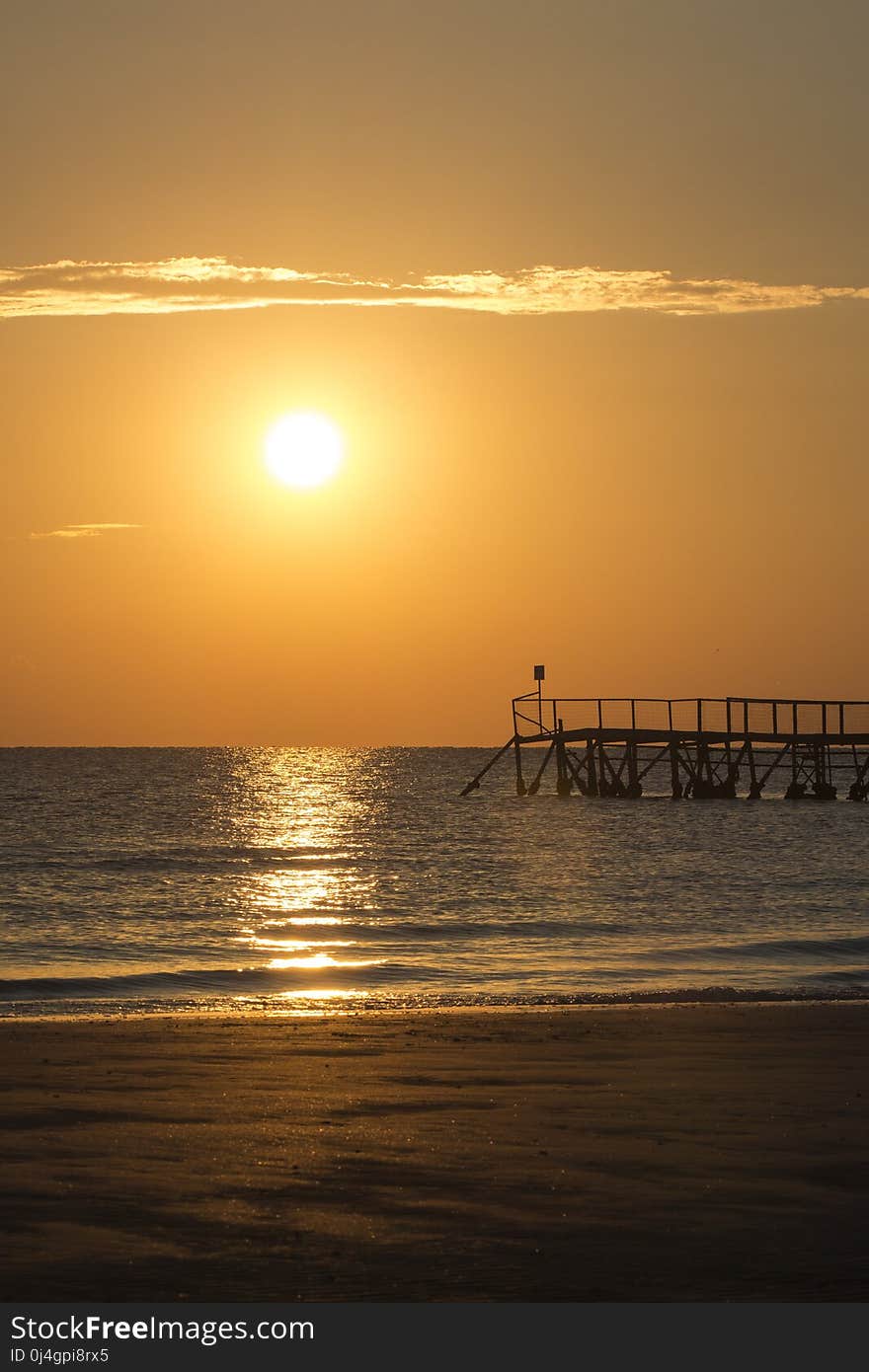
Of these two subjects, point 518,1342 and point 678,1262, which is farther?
point 678,1262

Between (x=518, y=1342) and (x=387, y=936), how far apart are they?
22101 millimetres

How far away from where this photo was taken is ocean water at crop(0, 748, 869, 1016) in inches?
844

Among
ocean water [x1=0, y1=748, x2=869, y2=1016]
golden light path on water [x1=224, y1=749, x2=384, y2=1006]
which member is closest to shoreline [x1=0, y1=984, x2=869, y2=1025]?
ocean water [x1=0, y1=748, x2=869, y2=1016]

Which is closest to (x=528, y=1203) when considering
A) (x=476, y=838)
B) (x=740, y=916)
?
(x=740, y=916)

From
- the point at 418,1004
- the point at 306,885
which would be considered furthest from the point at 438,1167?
the point at 306,885

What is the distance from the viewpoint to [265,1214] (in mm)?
8422

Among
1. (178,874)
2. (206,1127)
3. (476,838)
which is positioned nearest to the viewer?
(206,1127)

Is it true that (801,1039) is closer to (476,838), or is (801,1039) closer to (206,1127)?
(206,1127)

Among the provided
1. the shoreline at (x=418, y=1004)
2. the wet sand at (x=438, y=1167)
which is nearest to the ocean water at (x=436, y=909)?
the shoreline at (x=418, y=1004)

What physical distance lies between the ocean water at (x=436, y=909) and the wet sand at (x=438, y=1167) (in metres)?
5.37

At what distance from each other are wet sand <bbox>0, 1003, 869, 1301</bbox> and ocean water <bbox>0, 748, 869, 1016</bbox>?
5375 mm

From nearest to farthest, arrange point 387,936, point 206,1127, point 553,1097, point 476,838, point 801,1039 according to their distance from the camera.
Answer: point 206,1127
point 553,1097
point 801,1039
point 387,936
point 476,838

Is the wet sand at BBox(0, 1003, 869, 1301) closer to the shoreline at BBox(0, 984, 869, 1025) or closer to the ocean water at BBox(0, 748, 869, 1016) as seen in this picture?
the shoreline at BBox(0, 984, 869, 1025)

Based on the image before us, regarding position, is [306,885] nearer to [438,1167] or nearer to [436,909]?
[436,909]
